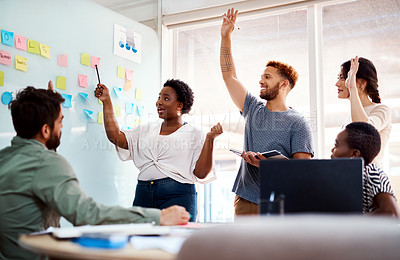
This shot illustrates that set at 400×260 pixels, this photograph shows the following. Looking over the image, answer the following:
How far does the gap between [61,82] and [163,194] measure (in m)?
0.89

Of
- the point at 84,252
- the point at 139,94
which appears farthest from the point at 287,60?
the point at 84,252

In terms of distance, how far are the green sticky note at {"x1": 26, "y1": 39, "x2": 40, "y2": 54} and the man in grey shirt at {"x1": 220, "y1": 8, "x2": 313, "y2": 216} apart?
1.12 meters

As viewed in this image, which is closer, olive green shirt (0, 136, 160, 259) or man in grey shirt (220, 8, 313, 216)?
olive green shirt (0, 136, 160, 259)

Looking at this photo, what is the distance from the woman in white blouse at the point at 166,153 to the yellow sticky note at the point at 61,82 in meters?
0.23

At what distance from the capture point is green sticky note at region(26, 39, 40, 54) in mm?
2476

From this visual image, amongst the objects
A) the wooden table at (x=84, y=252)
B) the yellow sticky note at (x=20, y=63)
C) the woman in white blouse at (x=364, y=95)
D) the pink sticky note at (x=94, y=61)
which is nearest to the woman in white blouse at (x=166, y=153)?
the pink sticky note at (x=94, y=61)

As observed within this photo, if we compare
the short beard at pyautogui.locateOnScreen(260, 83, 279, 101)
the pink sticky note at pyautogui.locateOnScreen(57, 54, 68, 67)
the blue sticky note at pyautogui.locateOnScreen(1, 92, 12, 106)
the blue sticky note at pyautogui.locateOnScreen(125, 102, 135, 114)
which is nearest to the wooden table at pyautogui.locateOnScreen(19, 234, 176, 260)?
the blue sticky note at pyautogui.locateOnScreen(1, 92, 12, 106)

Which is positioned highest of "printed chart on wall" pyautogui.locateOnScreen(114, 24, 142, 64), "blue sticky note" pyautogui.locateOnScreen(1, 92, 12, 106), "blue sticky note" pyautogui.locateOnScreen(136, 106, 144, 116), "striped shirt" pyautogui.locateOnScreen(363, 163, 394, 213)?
"printed chart on wall" pyautogui.locateOnScreen(114, 24, 142, 64)

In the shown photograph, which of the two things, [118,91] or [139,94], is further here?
[139,94]

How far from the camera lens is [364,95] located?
266 centimetres

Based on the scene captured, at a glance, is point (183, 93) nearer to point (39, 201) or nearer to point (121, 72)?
point (121, 72)

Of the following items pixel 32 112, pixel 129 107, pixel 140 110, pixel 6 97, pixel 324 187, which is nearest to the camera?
pixel 324 187

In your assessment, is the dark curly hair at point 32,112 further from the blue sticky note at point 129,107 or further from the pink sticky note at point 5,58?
the blue sticky note at point 129,107

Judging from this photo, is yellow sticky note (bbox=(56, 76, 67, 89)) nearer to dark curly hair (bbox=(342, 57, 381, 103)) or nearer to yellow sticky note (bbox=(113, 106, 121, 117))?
yellow sticky note (bbox=(113, 106, 121, 117))
